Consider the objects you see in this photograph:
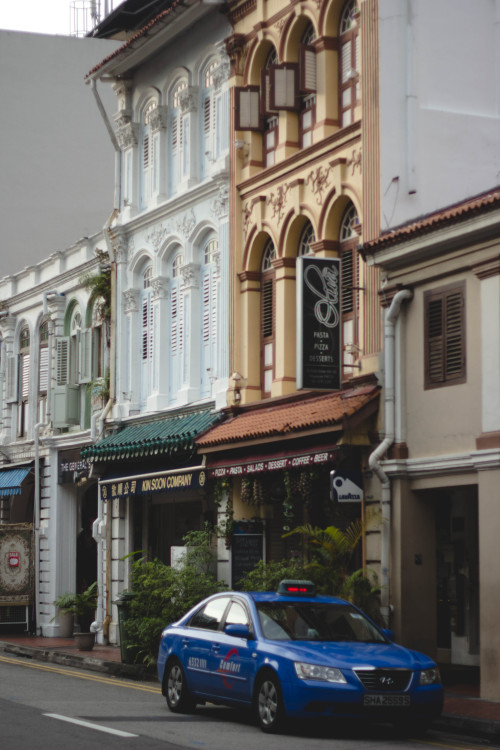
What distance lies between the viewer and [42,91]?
3969 cm

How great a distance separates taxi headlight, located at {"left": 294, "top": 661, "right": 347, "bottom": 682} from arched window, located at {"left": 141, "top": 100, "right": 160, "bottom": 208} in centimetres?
1626

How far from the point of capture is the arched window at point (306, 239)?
23011 millimetres

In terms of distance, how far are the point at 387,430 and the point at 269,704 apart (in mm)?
6431

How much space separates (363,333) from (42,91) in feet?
72.8

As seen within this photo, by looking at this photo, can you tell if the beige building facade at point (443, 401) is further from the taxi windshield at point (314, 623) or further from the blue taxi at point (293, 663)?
the blue taxi at point (293, 663)

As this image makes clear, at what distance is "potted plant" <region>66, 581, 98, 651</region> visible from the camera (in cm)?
2597

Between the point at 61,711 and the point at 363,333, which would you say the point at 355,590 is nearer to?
the point at 363,333

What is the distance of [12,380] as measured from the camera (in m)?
35.8

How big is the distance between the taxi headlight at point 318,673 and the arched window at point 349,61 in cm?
1095

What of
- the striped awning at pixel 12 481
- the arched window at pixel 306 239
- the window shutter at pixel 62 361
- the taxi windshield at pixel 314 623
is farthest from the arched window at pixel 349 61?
the striped awning at pixel 12 481

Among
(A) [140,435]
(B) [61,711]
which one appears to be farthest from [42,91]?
(B) [61,711]

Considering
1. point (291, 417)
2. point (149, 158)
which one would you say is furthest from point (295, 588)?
point (149, 158)

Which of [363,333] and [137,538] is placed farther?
[137,538]

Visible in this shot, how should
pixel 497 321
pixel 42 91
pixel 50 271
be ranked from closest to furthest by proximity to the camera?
pixel 497 321 → pixel 50 271 → pixel 42 91
